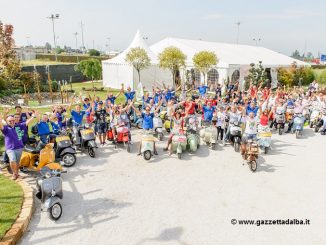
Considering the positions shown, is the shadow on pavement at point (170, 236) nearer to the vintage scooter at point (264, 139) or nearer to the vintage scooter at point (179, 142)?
the vintage scooter at point (179, 142)

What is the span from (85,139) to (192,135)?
12.3ft

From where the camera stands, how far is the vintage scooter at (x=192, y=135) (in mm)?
10430

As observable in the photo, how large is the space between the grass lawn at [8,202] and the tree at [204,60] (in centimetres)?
2060

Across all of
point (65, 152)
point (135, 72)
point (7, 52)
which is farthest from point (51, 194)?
point (135, 72)

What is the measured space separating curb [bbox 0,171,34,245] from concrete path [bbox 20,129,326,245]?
0.17 m

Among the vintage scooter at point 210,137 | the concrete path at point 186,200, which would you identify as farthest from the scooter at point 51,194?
the vintage scooter at point 210,137

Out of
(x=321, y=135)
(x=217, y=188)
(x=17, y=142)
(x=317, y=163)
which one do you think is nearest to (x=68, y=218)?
(x=17, y=142)

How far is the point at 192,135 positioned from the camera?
1060 centimetres

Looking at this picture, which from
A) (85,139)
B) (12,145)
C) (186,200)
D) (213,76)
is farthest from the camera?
(213,76)

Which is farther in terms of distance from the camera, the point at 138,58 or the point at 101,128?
the point at 138,58

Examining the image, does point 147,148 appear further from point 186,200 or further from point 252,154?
point 252,154

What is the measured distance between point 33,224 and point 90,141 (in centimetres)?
417

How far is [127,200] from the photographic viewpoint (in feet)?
23.0

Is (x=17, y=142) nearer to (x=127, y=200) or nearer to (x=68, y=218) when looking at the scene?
(x=68, y=218)
